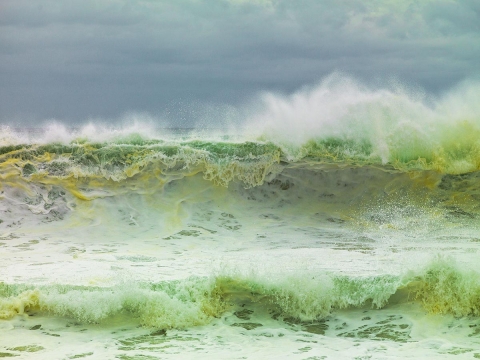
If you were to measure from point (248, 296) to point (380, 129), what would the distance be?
571 cm

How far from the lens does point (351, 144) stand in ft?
34.7

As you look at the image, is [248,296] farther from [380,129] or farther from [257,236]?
[380,129]

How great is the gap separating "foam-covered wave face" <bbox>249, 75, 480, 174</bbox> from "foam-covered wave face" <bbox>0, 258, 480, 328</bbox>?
467 cm

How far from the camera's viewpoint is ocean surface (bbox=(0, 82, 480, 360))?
534 centimetres

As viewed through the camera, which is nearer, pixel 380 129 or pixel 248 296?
pixel 248 296

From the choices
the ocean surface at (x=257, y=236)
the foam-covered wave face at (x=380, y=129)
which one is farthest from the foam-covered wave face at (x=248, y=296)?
the foam-covered wave face at (x=380, y=129)

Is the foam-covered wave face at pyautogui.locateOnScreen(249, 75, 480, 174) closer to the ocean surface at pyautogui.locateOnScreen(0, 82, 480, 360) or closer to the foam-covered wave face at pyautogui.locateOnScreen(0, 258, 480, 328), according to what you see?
the ocean surface at pyautogui.locateOnScreen(0, 82, 480, 360)

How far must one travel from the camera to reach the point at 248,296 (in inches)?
236

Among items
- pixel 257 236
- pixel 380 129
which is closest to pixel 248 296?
pixel 257 236

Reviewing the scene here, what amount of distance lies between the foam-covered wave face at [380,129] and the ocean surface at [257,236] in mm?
32

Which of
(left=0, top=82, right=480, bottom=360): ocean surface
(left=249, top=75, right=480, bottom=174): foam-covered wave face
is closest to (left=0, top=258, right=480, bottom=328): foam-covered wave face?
(left=0, top=82, right=480, bottom=360): ocean surface

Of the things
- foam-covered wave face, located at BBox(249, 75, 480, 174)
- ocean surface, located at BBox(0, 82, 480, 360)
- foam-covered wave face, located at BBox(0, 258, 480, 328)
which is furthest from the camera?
foam-covered wave face, located at BBox(249, 75, 480, 174)

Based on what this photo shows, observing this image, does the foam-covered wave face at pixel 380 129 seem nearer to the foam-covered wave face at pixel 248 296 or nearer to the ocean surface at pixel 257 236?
the ocean surface at pixel 257 236

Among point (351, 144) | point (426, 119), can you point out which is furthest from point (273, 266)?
point (426, 119)
